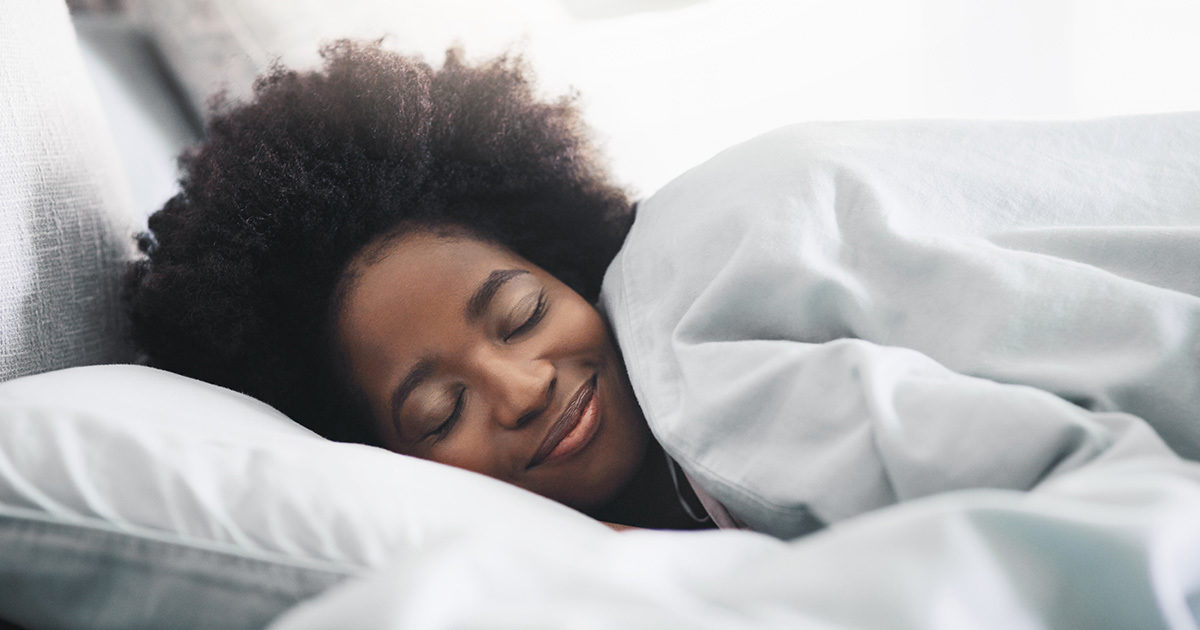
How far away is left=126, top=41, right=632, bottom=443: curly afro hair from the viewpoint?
770mm

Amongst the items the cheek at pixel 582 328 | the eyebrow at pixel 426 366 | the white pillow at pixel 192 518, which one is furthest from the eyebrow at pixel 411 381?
the white pillow at pixel 192 518

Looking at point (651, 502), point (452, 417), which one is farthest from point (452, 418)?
point (651, 502)

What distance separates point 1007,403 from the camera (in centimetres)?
44

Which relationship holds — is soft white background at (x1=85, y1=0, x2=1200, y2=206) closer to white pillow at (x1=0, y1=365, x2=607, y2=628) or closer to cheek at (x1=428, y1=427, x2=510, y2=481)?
cheek at (x1=428, y1=427, x2=510, y2=481)

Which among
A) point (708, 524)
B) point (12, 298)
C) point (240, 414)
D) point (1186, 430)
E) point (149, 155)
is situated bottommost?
point (708, 524)

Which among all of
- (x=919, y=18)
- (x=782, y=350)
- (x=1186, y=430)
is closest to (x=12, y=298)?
(x=782, y=350)

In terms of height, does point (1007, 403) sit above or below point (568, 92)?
below

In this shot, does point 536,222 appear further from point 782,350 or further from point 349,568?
point 349,568

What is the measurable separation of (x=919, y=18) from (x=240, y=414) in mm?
1154

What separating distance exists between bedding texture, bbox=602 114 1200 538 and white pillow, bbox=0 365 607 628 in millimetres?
171

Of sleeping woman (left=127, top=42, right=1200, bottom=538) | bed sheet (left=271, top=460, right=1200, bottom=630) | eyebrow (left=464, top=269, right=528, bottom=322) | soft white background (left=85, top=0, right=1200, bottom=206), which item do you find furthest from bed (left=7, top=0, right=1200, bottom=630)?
soft white background (left=85, top=0, right=1200, bottom=206)

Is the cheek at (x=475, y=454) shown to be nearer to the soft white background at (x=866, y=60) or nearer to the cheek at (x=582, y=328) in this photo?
the cheek at (x=582, y=328)

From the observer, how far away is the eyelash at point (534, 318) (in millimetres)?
719

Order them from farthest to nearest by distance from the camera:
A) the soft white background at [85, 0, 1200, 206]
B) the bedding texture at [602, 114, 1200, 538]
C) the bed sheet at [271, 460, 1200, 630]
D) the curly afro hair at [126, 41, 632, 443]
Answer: the soft white background at [85, 0, 1200, 206] → the curly afro hair at [126, 41, 632, 443] → the bedding texture at [602, 114, 1200, 538] → the bed sheet at [271, 460, 1200, 630]
